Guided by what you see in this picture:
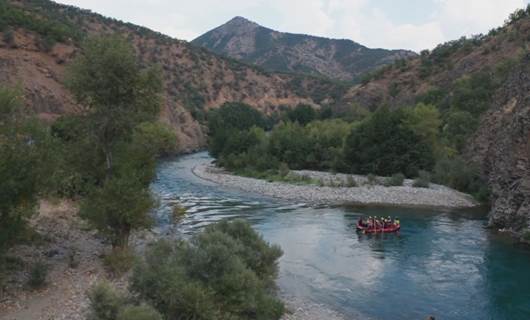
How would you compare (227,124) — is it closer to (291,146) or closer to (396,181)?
(291,146)

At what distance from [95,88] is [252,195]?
91.4ft

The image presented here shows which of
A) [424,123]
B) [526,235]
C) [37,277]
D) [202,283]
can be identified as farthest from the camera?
[424,123]

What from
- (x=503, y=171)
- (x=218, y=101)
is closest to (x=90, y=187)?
(x=503, y=171)

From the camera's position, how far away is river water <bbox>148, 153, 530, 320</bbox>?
20.1 meters

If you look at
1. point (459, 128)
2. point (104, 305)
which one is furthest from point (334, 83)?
point (104, 305)

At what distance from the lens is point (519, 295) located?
69.2 ft

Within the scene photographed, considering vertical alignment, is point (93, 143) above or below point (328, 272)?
above

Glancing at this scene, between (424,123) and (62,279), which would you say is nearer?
(62,279)

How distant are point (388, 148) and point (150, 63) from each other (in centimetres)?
3224

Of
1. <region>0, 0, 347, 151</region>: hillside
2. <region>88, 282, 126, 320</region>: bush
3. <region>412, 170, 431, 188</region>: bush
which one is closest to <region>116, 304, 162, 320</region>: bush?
<region>88, 282, 126, 320</region>: bush

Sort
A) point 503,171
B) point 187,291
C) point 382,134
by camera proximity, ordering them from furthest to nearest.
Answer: point 382,134 → point 503,171 → point 187,291

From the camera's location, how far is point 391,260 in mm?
26047

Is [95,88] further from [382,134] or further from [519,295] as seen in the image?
[382,134]

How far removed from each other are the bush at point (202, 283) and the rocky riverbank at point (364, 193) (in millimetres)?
28118
